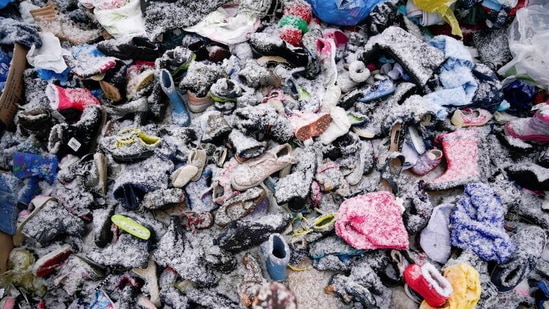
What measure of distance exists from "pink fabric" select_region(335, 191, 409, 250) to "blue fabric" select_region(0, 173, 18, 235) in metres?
1.60

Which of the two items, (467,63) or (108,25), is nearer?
(467,63)

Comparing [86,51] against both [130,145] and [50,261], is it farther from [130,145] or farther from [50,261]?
[50,261]

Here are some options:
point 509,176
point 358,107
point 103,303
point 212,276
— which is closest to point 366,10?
point 358,107

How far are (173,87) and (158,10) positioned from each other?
72cm

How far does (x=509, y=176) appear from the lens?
210 cm

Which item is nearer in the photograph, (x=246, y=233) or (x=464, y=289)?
(x=464, y=289)

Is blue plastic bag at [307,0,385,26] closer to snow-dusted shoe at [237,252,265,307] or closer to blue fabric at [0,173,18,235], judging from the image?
snow-dusted shoe at [237,252,265,307]

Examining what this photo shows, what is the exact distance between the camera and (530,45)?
231 cm

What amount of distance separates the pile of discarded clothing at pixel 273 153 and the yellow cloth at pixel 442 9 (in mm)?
14

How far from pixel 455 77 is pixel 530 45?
0.50 metres

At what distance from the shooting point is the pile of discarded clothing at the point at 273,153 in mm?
1807

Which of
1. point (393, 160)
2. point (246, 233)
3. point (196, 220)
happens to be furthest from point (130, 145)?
point (393, 160)

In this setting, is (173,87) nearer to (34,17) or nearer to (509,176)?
(34,17)

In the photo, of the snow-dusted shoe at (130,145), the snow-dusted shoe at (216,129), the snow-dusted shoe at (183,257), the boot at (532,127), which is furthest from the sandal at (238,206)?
the boot at (532,127)
